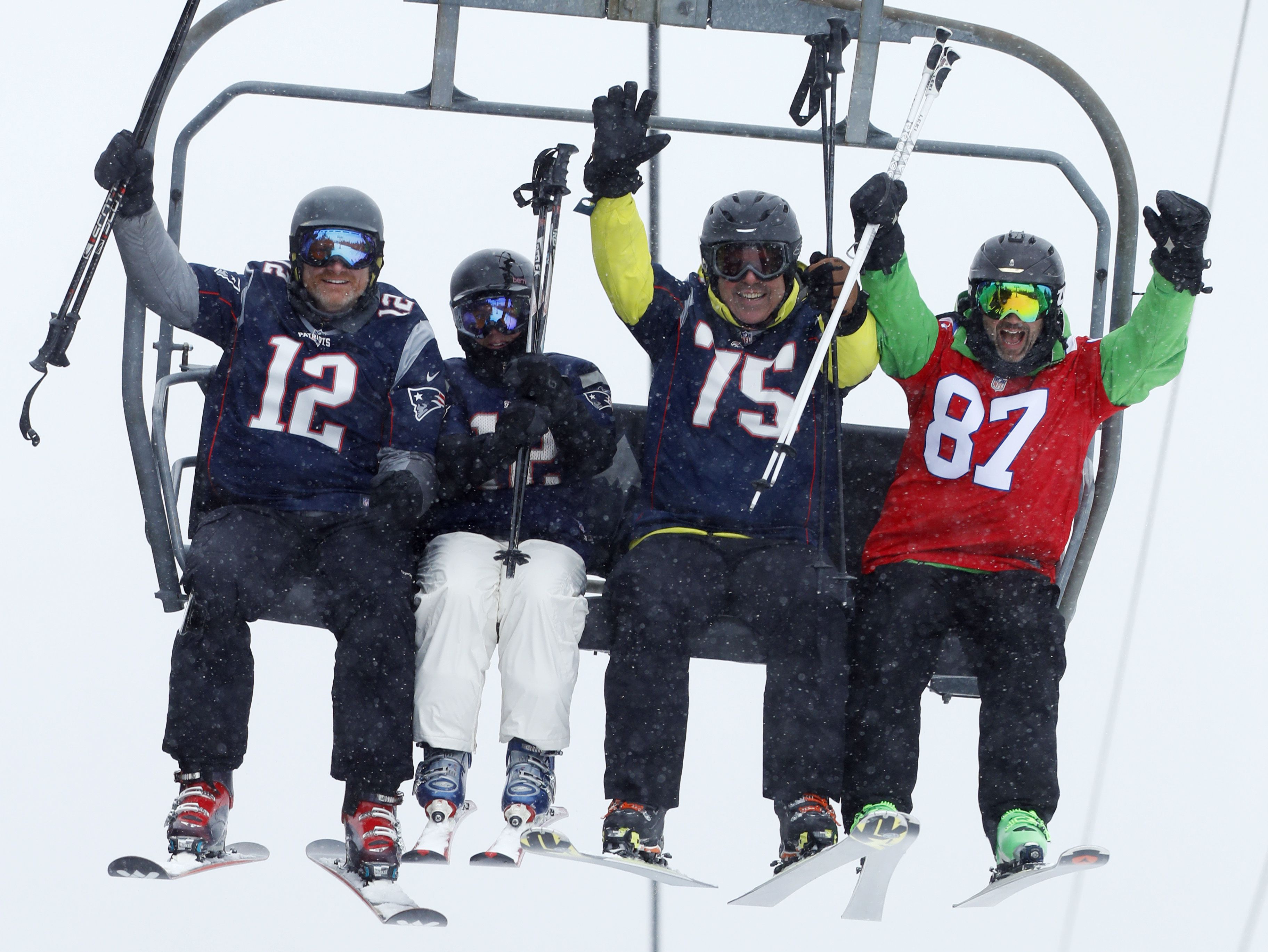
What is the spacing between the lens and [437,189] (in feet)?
28.8

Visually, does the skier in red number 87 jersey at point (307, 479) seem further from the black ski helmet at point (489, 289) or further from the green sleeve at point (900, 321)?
the green sleeve at point (900, 321)

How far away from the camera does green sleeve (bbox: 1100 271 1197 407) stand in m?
3.17

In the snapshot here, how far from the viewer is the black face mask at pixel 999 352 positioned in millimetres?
3328

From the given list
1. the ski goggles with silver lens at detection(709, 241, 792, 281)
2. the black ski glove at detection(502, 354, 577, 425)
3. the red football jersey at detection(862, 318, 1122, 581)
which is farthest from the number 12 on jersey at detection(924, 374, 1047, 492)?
the black ski glove at detection(502, 354, 577, 425)

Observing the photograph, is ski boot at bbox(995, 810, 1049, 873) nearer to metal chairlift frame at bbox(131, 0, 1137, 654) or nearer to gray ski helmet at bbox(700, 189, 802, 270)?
metal chairlift frame at bbox(131, 0, 1137, 654)

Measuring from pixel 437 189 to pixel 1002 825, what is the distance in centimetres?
648

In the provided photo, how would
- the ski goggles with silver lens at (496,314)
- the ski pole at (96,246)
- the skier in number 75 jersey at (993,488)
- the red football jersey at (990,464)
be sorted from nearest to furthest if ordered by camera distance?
the ski pole at (96,246) → the skier in number 75 jersey at (993,488) → the red football jersey at (990,464) → the ski goggles with silver lens at (496,314)

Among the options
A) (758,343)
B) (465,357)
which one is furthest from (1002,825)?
(465,357)

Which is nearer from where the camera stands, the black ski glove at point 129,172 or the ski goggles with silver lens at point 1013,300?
the black ski glove at point 129,172

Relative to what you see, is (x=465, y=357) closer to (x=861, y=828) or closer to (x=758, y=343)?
(x=758, y=343)

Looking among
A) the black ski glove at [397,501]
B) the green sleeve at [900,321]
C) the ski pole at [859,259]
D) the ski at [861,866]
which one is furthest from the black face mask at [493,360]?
the ski at [861,866]

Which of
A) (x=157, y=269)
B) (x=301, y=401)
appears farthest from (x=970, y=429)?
(x=157, y=269)

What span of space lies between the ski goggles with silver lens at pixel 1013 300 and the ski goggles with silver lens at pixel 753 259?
440 millimetres

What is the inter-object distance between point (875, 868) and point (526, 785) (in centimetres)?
71
